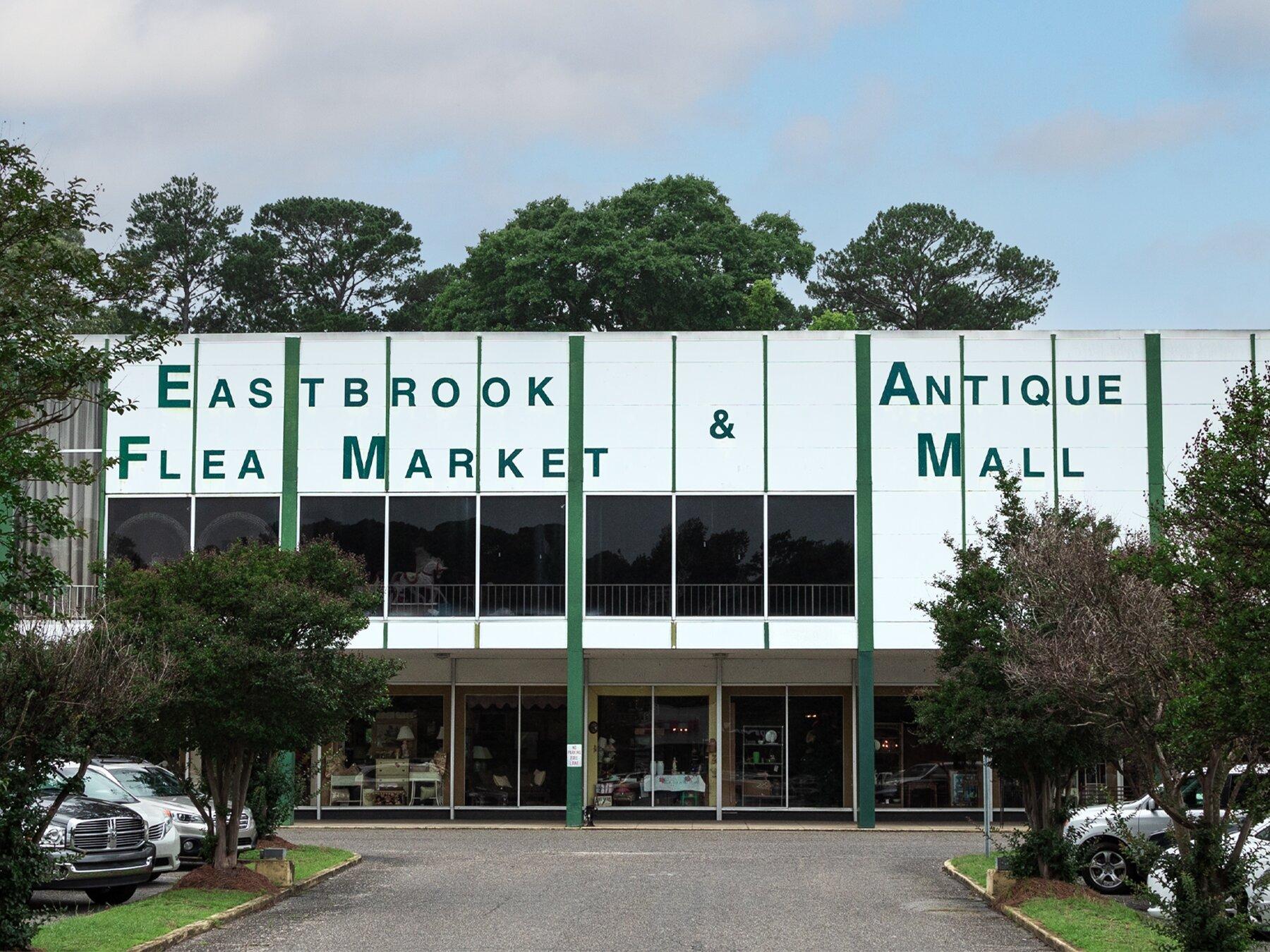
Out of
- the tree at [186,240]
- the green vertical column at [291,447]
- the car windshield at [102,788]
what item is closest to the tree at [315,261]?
the tree at [186,240]

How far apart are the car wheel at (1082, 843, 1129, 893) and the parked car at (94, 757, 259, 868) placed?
1171 centimetres

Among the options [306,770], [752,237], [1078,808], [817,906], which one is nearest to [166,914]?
[817,906]

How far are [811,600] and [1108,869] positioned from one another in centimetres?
1311

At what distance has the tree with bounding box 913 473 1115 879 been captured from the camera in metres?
18.9

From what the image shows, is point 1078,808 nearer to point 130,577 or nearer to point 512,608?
point 130,577

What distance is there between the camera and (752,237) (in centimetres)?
5906

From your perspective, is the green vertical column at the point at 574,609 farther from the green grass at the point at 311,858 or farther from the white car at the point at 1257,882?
the white car at the point at 1257,882

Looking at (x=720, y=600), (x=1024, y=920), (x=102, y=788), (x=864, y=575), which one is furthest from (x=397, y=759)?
(x=1024, y=920)

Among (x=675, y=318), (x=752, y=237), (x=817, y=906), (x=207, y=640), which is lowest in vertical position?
(x=817, y=906)

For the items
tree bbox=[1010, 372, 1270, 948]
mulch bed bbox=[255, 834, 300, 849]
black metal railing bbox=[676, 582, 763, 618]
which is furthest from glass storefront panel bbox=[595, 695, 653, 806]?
tree bbox=[1010, 372, 1270, 948]

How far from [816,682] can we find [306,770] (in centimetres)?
1160

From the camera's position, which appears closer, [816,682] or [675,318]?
[816,682]

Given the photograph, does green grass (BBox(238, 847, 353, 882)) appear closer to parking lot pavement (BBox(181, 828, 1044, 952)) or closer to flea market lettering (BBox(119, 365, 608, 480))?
parking lot pavement (BBox(181, 828, 1044, 952))

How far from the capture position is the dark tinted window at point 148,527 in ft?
110
